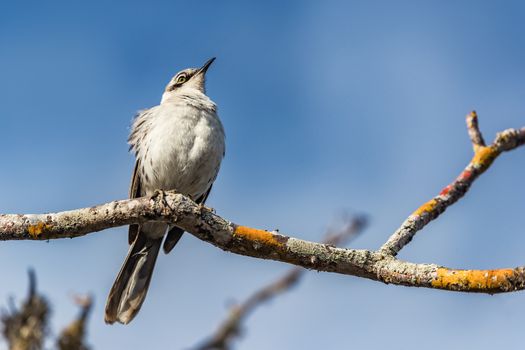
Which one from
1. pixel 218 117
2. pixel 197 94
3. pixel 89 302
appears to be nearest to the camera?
pixel 89 302

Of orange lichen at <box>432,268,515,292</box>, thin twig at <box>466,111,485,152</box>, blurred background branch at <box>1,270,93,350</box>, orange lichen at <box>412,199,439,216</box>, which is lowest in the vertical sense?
blurred background branch at <box>1,270,93,350</box>

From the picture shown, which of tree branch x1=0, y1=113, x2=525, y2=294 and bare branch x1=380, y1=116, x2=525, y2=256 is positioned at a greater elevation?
bare branch x1=380, y1=116, x2=525, y2=256

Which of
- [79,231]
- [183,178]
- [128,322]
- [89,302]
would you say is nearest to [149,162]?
[183,178]

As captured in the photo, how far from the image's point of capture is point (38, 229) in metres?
5.41

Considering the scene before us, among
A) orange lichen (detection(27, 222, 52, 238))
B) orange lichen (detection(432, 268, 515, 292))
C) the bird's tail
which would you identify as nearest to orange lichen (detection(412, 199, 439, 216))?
orange lichen (detection(432, 268, 515, 292))

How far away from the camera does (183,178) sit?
330 inches

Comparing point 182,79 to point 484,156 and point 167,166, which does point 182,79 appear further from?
point 484,156

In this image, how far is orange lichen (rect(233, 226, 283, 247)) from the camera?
17.4ft

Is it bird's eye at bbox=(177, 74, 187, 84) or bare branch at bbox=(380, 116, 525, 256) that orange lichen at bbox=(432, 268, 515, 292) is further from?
bird's eye at bbox=(177, 74, 187, 84)

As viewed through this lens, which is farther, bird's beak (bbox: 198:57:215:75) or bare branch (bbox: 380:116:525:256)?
bird's beak (bbox: 198:57:215:75)

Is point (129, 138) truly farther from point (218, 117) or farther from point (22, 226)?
point (22, 226)

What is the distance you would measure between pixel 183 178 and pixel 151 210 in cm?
300

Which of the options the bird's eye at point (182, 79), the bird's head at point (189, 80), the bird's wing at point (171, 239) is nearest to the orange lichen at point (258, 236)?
the bird's wing at point (171, 239)

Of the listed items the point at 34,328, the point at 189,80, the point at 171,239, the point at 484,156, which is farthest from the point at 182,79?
the point at 34,328
